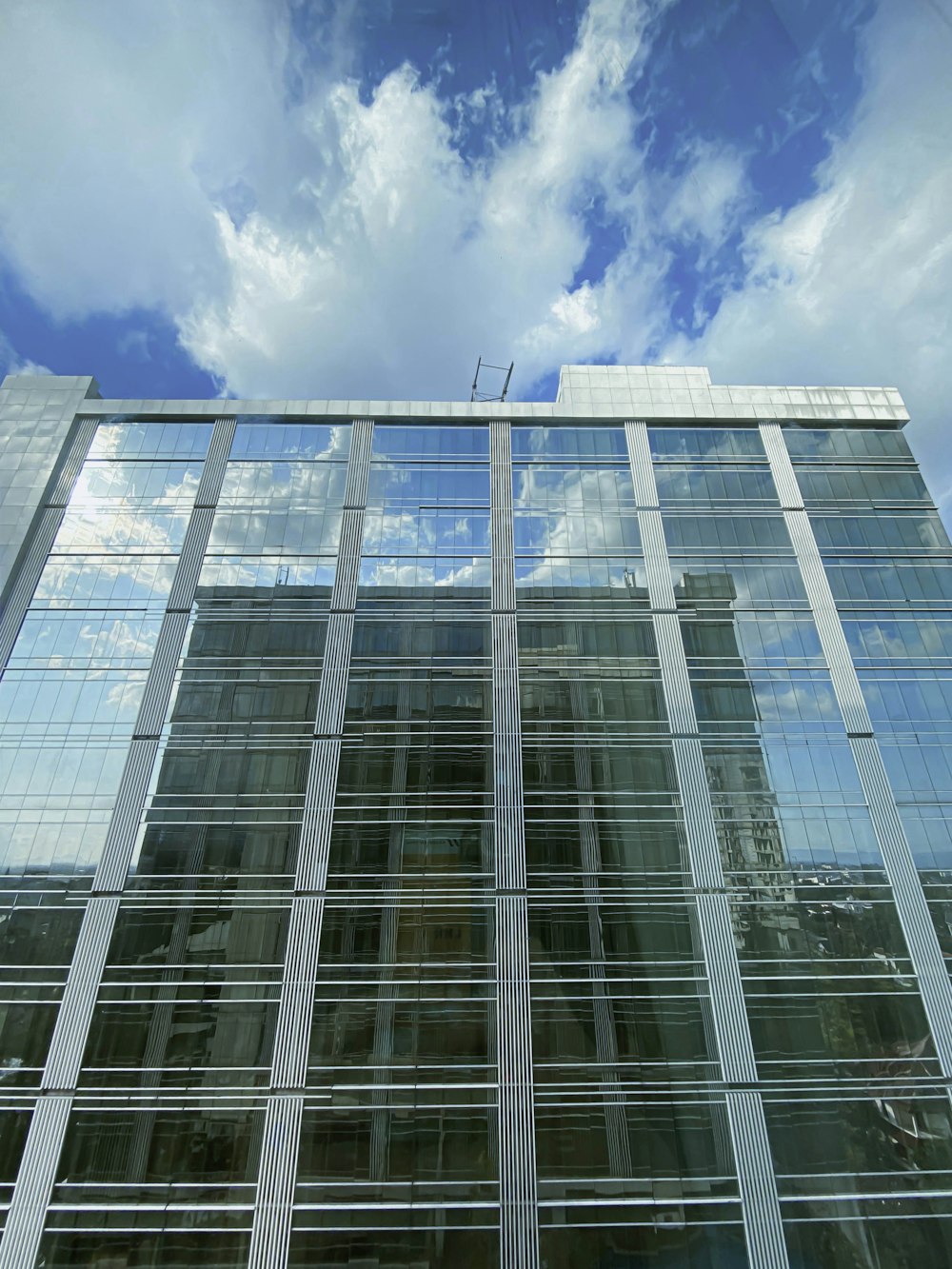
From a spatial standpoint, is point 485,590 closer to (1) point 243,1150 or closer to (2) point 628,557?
(2) point 628,557

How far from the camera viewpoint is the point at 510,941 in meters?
22.6

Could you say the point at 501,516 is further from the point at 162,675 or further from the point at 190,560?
the point at 162,675

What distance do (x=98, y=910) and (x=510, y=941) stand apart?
50.5 ft

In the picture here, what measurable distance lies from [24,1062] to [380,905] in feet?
42.1

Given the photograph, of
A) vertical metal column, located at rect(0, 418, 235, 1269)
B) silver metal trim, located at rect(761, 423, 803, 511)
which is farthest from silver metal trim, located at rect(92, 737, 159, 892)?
silver metal trim, located at rect(761, 423, 803, 511)

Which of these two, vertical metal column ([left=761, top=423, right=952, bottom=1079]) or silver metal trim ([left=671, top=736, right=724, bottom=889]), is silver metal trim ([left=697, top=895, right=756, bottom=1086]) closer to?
silver metal trim ([left=671, top=736, right=724, bottom=889])

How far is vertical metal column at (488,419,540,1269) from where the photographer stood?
1942 centimetres

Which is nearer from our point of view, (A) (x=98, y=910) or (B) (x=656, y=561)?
(A) (x=98, y=910)

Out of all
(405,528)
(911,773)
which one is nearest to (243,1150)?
(405,528)

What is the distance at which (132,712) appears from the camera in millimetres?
26828

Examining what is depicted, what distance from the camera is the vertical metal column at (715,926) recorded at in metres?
19.9

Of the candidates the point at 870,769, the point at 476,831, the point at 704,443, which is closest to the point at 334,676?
the point at 476,831

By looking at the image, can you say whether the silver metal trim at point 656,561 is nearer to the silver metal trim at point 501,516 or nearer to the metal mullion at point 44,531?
the silver metal trim at point 501,516

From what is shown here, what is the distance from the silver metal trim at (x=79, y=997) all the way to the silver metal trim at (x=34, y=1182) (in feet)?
2.47
